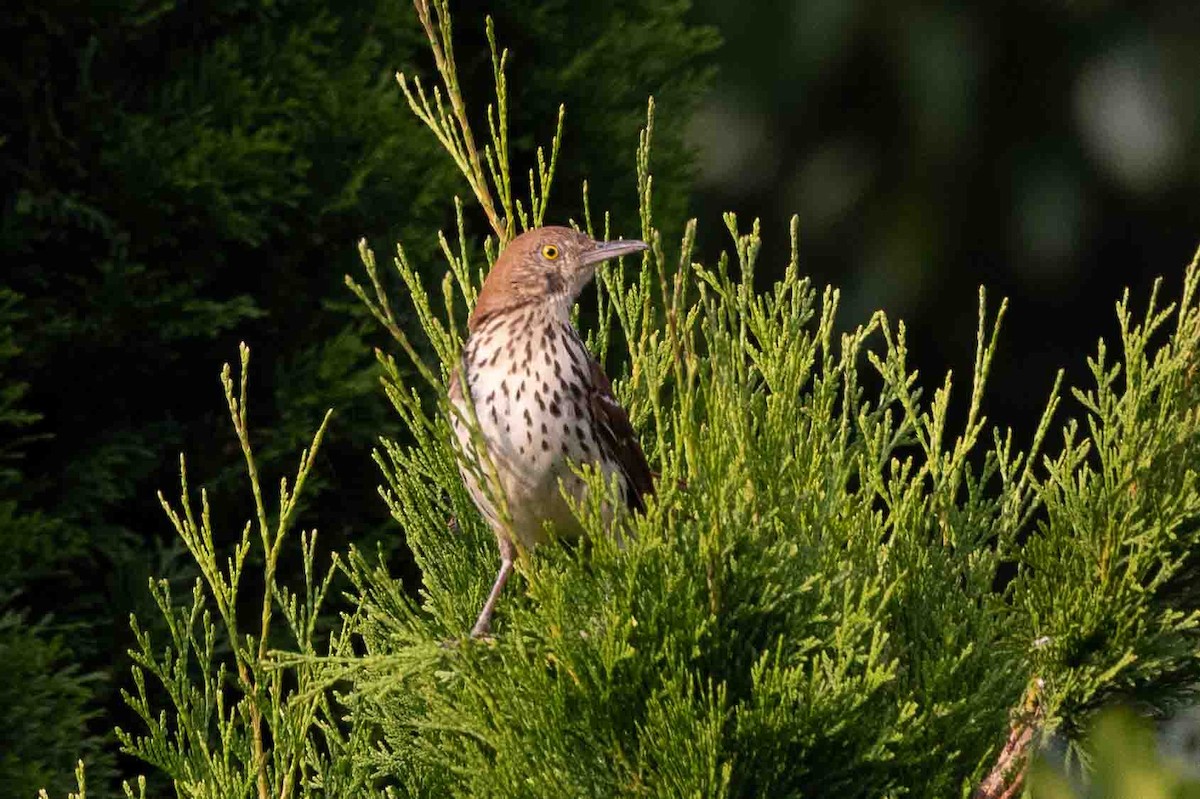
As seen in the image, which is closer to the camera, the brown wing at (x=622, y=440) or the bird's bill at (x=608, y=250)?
the brown wing at (x=622, y=440)

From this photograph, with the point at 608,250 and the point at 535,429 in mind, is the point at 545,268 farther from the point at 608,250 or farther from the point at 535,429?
the point at 535,429

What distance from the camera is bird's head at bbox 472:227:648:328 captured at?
3152 millimetres

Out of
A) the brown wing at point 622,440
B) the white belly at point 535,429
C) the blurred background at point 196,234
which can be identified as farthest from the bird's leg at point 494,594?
the blurred background at point 196,234

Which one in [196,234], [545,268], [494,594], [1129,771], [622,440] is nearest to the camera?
[1129,771]

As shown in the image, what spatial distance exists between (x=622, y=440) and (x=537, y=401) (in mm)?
172

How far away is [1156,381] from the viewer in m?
2.45

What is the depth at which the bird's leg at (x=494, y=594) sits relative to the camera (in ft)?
8.39

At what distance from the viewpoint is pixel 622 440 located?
9.73 ft

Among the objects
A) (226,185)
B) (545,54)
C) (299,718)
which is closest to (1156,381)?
(299,718)

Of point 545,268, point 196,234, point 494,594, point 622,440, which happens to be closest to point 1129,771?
point 494,594

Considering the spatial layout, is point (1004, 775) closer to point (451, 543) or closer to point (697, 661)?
point (697, 661)

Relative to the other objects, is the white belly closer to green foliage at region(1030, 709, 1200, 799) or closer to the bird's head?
the bird's head

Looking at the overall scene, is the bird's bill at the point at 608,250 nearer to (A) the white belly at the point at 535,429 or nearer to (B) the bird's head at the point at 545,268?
(B) the bird's head at the point at 545,268

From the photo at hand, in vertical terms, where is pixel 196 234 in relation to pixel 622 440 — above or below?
above
